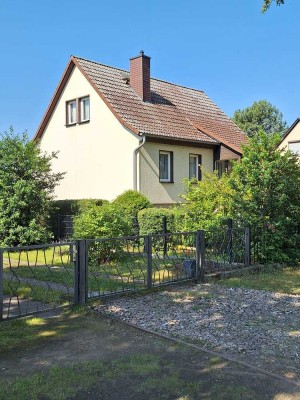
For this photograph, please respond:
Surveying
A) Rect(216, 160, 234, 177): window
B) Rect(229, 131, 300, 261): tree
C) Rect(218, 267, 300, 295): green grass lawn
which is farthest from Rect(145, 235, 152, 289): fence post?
Rect(216, 160, 234, 177): window

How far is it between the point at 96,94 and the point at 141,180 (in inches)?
186

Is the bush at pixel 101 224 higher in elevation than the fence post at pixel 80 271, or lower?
higher

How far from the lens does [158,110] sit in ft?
65.0

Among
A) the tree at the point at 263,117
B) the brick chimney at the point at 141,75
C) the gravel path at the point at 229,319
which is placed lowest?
the gravel path at the point at 229,319

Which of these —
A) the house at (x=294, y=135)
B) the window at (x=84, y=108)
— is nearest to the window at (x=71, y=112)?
the window at (x=84, y=108)

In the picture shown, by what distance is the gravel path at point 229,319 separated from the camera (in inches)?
174

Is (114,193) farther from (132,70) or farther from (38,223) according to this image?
(132,70)

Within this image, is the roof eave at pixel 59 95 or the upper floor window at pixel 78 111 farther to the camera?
the upper floor window at pixel 78 111

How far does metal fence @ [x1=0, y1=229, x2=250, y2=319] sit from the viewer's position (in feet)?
20.6

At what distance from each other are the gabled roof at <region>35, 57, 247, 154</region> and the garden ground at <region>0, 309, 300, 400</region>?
12.5 m

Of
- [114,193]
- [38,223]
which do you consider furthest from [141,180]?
[38,223]

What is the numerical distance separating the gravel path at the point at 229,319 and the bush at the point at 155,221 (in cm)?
567

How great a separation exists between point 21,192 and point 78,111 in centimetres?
686

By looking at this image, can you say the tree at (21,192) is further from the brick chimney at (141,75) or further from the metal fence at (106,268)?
the brick chimney at (141,75)
